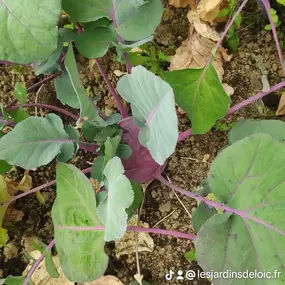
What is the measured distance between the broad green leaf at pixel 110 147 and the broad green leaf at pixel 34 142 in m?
0.11

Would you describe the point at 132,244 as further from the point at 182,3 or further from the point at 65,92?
the point at 182,3

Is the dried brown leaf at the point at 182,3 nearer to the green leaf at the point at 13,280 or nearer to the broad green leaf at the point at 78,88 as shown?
the broad green leaf at the point at 78,88

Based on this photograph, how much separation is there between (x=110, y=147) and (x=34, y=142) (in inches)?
Answer: 7.3

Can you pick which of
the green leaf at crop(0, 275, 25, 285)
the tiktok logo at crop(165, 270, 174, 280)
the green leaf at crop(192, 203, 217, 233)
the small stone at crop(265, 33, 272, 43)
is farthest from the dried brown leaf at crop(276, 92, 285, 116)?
the green leaf at crop(0, 275, 25, 285)

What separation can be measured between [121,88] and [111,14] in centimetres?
22

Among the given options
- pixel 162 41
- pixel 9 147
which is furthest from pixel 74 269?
pixel 162 41

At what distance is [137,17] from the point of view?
104 centimetres

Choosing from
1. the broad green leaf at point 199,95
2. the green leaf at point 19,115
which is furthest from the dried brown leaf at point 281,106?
the green leaf at point 19,115

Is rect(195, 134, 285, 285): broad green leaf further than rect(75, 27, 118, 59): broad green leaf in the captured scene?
No

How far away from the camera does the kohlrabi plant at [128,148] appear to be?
0.83 m

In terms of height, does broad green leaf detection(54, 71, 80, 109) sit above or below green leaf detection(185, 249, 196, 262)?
above

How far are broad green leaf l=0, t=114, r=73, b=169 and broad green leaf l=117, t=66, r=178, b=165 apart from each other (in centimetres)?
19

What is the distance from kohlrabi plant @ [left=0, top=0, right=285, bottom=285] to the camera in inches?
32.6

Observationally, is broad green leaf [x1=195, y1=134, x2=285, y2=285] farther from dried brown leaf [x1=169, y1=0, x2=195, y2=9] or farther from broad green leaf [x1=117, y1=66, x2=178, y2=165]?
dried brown leaf [x1=169, y1=0, x2=195, y2=9]
